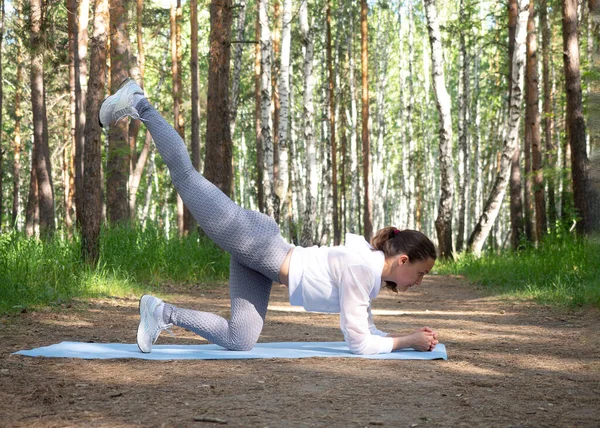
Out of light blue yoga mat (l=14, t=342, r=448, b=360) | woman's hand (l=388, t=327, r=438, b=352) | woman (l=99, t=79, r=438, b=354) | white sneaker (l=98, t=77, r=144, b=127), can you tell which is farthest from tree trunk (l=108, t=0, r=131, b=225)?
woman's hand (l=388, t=327, r=438, b=352)

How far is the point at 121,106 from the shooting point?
18.6 ft

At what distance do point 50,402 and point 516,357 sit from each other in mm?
3225

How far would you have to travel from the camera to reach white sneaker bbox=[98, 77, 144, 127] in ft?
18.5

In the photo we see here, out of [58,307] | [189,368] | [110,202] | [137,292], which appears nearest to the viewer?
[189,368]

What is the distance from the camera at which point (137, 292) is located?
10109 millimetres

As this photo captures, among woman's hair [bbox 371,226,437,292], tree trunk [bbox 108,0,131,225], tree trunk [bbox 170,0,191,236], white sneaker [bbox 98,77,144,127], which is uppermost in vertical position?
tree trunk [bbox 170,0,191,236]

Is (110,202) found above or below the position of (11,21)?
below

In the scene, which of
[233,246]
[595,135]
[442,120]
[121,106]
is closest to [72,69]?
[442,120]

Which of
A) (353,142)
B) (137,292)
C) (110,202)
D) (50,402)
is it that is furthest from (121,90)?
(353,142)

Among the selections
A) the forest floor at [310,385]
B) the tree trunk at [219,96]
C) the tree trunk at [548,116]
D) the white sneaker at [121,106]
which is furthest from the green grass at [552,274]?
the tree trunk at [548,116]

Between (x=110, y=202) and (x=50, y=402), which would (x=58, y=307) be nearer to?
(x=50, y=402)

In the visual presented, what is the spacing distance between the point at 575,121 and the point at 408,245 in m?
10.6

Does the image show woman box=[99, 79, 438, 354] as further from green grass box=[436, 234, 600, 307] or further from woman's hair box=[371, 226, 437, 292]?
green grass box=[436, 234, 600, 307]

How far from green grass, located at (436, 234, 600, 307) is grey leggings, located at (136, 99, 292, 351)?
485 cm
